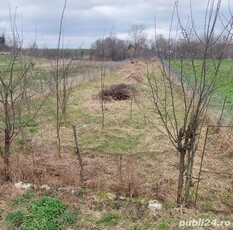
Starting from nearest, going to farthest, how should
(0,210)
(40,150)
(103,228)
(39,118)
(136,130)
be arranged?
1. (103,228)
2. (0,210)
3. (40,150)
4. (136,130)
5. (39,118)

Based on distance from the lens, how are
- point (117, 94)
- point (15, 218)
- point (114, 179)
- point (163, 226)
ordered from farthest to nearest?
point (117, 94) < point (114, 179) < point (15, 218) < point (163, 226)

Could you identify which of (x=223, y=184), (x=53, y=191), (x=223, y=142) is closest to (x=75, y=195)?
(x=53, y=191)

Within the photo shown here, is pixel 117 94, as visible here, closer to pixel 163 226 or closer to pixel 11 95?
pixel 11 95

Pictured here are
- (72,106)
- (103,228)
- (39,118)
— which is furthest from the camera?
(72,106)

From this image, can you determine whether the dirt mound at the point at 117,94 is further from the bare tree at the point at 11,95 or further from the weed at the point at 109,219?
the weed at the point at 109,219

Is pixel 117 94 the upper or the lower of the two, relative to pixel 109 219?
upper

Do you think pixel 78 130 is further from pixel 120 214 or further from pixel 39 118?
pixel 120 214

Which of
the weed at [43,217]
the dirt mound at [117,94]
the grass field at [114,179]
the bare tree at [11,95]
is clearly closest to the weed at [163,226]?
the grass field at [114,179]

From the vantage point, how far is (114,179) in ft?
17.9

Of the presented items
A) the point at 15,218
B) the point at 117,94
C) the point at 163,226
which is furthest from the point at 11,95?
the point at 117,94

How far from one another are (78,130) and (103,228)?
5.67 metres

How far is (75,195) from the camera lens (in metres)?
4.78

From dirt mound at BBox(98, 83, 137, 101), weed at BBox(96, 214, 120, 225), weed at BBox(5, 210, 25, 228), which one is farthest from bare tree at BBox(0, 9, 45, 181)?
dirt mound at BBox(98, 83, 137, 101)

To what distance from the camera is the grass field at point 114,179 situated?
13.9ft
